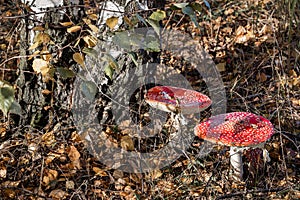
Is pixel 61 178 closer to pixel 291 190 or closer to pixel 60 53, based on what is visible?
pixel 60 53

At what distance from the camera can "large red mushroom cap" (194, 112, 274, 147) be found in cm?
175

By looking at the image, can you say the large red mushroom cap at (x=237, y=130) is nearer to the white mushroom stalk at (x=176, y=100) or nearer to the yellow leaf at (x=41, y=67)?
the white mushroom stalk at (x=176, y=100)

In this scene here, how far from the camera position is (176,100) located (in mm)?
1951

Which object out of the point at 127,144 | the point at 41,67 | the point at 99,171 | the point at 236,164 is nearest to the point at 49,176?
the point at 99,171

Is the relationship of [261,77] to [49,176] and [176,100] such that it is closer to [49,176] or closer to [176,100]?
[176,100]

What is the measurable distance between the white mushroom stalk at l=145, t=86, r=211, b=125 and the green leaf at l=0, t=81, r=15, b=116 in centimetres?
99

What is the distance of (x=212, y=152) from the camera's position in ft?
6.86

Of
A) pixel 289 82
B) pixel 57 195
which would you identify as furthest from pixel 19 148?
pixel 289 82

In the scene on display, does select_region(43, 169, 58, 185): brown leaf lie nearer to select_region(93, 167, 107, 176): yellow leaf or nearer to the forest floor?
the forest floor

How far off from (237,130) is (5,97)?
3.44 feet

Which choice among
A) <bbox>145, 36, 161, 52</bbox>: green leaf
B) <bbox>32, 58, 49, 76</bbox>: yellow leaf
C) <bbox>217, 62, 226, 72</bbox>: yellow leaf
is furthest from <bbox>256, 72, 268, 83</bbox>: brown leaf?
<bbox>32, 58, 49, 76</bbox>: yellow leaf

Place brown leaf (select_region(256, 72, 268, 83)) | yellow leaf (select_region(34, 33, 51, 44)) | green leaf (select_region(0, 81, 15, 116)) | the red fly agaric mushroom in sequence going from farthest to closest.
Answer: brown leaf (select_region(256, 72, 268, 83)) → the red fly agaric mushroom → yellow leaf (select_region(34, 33, 51, 44)) → green leaf (select_region(0, 81, 15, 116))

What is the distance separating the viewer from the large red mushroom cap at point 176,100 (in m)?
1.96

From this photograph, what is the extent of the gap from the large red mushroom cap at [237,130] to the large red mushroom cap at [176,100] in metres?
0.15
